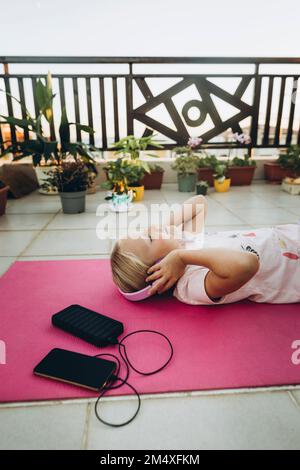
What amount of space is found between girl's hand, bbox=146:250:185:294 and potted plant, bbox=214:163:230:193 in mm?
2420

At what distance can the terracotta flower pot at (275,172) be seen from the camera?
3.82 m

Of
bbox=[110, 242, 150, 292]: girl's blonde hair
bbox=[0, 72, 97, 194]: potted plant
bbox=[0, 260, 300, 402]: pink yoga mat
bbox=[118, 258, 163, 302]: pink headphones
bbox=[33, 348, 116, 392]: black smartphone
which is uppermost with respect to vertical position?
bbox=[0, 72, 97, 194]: potted plant

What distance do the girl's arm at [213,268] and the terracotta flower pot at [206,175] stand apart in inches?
102

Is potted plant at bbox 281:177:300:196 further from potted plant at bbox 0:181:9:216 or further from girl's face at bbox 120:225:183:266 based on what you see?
potted plant at bbox 0:181:9:216

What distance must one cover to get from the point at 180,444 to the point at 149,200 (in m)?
2.59

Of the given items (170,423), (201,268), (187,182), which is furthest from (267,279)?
(187,182)

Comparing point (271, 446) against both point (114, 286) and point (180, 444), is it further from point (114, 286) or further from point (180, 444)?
point (114, 286)

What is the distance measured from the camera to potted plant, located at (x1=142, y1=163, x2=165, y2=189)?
3611 millimetres

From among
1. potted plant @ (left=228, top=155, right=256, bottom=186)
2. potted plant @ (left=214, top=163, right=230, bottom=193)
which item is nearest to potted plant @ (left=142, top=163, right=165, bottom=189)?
potted plant @ (left=214, top=163, right=230, bottom=193)

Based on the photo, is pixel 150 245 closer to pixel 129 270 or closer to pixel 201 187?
pixel 129 270

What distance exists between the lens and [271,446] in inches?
28.4

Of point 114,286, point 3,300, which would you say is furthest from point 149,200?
point 3,300
